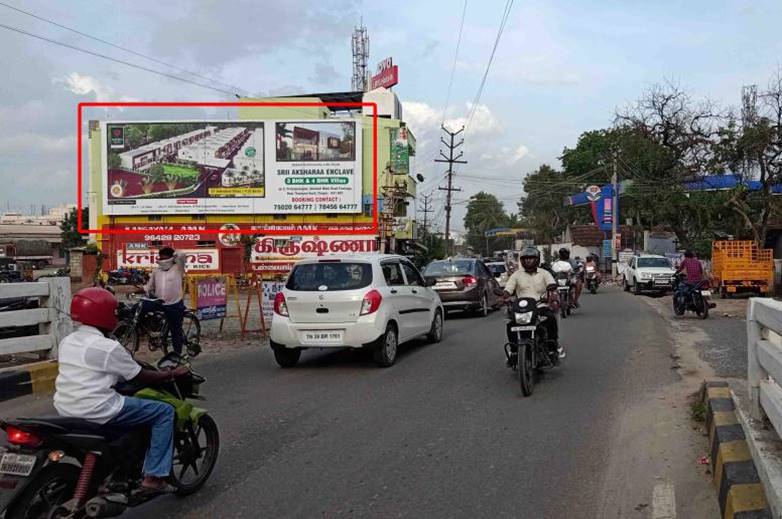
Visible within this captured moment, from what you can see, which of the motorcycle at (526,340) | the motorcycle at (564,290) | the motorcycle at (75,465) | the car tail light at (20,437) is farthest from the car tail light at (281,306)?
the motorcycle at (564,290)

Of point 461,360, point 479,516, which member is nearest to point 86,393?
point 479,516

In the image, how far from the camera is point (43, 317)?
8.88m

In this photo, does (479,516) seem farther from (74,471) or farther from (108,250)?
(108,250)

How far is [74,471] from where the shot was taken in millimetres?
A: 3965

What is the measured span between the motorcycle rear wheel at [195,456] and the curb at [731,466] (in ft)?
10.9

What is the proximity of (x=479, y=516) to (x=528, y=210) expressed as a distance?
86.8m

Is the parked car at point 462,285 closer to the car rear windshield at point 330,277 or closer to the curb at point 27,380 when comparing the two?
the car rear windshield at point 330,277

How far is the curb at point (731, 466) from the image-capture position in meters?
3.82

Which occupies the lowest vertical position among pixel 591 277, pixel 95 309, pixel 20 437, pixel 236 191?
pixel 591 277

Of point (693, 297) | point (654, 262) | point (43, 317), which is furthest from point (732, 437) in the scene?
point (654, 262)

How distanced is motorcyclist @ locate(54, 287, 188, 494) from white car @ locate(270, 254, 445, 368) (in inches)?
207

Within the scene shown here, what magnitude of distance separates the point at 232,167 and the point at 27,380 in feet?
109

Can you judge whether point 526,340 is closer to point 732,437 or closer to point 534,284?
point 534,284

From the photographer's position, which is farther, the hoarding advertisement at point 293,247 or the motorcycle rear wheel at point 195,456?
the hoarding advertisement at point 293,247
